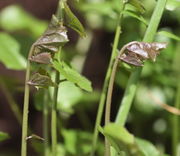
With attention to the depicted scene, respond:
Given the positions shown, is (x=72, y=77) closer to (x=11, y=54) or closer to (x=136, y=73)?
(x=136, y=73)

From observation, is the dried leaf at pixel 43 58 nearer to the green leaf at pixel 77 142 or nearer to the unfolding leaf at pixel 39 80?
the unfolding leaf at pixel 39 80

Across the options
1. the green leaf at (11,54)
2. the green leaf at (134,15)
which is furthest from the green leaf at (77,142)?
the green leaf at (134,15)

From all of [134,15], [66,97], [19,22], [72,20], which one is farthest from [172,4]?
[19,22]

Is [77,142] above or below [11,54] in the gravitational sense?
below

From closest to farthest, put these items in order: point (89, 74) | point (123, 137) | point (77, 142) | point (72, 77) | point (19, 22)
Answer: point (123, 137), point (72, 77), point (77, 142), point (19, 22), point (89, 74)

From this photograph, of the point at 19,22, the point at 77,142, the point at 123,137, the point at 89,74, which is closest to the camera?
the point at 123,137

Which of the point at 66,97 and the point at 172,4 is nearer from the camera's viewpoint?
the point at 172,4

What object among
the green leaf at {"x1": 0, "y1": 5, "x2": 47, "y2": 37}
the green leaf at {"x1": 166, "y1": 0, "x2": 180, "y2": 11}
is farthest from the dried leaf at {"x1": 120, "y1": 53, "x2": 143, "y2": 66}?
the green leaf at {"x1": 0, "y1": 5, "x2": 47, "y2": 37}

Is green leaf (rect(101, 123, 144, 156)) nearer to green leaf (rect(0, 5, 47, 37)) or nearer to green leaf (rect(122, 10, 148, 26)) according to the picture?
green leaf (rect(122, 10, 148, 26))

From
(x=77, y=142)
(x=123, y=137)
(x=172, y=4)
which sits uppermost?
(x=172, y=4)
